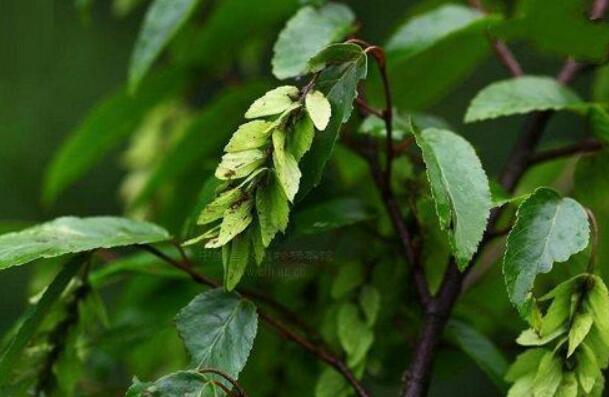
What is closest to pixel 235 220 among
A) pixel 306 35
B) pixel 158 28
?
pixel 306 35

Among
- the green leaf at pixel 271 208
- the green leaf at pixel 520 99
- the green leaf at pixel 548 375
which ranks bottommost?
the green leaf at pixel 548 375

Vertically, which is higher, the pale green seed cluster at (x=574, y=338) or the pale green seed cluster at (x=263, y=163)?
the pale green seed cluster at (x=263, y=163)

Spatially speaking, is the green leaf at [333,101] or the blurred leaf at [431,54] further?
the blurred leaf at [431,54]

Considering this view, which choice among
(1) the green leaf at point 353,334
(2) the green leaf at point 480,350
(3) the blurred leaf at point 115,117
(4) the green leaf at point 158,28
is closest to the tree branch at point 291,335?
(1) the green leaf at point 353,334

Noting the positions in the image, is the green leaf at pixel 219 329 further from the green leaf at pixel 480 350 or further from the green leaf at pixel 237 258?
the green leaf at pixel 480 350

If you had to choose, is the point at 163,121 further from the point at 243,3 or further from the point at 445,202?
the point at 445,202

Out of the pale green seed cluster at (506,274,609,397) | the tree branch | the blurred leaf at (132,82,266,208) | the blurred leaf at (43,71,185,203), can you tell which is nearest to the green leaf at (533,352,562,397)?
the pale green seed cluster at (506,274,609,397)
